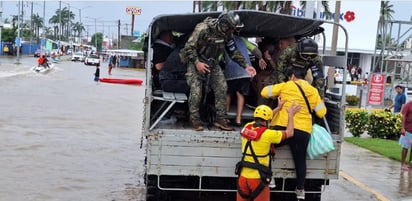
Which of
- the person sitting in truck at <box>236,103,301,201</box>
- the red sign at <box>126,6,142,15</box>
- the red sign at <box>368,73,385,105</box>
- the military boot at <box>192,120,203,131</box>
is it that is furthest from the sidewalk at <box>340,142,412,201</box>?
the red sign at <box>126,6,142,15</box>

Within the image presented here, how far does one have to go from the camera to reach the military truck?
6.27 m

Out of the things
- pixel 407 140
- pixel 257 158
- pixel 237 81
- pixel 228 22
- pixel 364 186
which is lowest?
pixel 364 186

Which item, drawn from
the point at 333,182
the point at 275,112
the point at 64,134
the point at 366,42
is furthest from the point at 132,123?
the point at 366,42

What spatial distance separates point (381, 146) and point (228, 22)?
914 centimetres

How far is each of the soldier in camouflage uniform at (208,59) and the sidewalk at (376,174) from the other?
298 cm

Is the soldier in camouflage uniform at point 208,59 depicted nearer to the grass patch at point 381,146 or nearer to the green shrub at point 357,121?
the grass patch at point 381,146

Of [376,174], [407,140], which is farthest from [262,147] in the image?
[407,140]

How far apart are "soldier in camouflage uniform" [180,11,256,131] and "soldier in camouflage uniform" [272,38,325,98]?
70 centimetres

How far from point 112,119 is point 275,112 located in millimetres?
11848

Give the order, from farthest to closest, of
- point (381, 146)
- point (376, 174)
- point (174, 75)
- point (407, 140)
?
point (381, 146) < point (407, 140) < point (376, 174) < point (174, 75)

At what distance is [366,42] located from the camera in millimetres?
48281

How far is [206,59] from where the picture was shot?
6.87m

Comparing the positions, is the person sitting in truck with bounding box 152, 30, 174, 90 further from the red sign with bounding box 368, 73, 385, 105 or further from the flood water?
the red sign with bounding box 368, 73, 385, 105

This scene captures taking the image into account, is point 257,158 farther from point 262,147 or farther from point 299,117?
point 299,117
